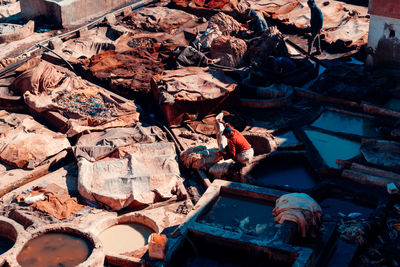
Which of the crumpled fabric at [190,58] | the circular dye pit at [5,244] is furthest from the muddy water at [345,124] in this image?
the circular dye pit at [5,244]

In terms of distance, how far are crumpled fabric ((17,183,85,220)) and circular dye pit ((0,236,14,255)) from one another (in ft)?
2.38

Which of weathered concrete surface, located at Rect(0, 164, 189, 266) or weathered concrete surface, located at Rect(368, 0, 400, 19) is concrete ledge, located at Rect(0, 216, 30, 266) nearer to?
weathered concrete surface, located at Rect(0, 164, 189, 266)

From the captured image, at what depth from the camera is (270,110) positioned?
12.7 meters

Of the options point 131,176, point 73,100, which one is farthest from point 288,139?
point 73,100

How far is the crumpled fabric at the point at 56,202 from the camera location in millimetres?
9250

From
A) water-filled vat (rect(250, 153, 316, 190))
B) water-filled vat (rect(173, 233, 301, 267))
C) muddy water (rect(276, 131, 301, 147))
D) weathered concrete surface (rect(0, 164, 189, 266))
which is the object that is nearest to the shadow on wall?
muddy water (rect(276, 131, 301, 147))

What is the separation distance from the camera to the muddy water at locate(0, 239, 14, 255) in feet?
28.7

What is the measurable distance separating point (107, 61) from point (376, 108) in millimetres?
6951

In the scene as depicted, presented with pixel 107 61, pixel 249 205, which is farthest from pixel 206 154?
pixel 107 61

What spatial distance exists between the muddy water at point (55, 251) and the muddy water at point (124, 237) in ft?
1.45

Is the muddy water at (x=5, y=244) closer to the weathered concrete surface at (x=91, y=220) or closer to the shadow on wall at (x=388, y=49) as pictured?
the weathered concrete surface at (x=91, y=220)

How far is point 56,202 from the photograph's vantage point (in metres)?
9.45

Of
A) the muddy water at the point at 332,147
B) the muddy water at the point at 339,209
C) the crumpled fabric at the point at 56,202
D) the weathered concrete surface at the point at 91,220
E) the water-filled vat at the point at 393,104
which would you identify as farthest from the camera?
the water-filled vat at the point at 393,104

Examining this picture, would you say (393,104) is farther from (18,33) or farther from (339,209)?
(18,33)
